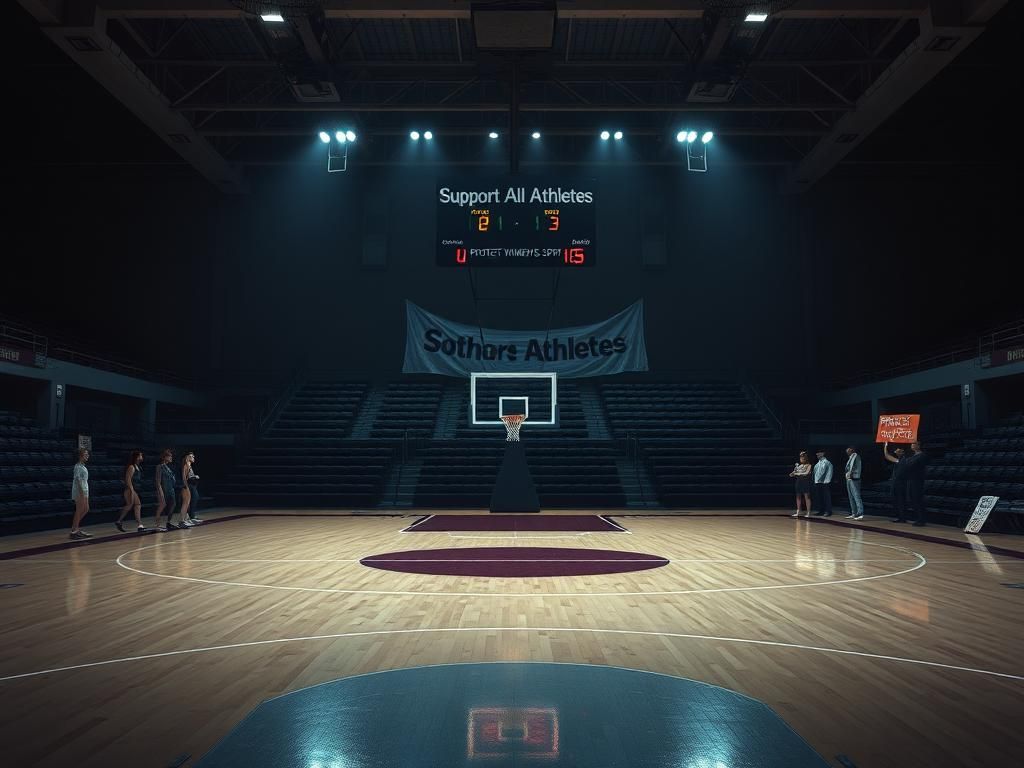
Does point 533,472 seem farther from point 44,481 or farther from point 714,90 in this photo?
point 44,481

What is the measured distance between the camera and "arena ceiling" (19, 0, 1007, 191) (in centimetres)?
1441

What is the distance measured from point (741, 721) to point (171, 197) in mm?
24917

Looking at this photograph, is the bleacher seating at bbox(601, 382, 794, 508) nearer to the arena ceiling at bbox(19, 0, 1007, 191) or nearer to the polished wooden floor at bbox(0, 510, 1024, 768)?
the arena ceiling at bbox(19, 0, 1007, 191)

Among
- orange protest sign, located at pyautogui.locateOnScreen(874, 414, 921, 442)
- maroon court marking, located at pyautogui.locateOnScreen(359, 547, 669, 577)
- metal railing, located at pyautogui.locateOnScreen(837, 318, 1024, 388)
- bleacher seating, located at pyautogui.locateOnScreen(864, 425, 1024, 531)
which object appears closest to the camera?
maroon court marking, located at pyautogui.locateOnScreen(359, 547, 669, 577)

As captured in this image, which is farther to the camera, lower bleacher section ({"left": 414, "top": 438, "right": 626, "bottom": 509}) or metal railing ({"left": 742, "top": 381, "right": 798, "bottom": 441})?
metal railing ({"left": 742, "top": 381, "right": 798, "bottom": 441})

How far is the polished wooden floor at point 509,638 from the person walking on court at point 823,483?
22.0ft

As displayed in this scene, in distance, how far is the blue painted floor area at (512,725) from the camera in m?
2.60

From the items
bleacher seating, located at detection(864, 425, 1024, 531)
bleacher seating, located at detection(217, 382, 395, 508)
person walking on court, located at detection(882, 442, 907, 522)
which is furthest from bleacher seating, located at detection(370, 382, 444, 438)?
person walking on court, located at detection(882, 442, 907, 522)

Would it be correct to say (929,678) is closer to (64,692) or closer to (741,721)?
(741,721)

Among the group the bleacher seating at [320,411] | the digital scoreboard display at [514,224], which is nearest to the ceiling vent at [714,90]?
the digital scoreboard display at [514,224]

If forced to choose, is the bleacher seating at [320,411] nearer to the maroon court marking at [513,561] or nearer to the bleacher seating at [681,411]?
the bleacher seating at [681,411]

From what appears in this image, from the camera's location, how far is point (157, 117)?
724 inches

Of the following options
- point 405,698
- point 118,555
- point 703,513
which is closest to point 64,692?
point 405,698

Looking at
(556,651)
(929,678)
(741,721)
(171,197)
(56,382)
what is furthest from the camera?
(171,197)
